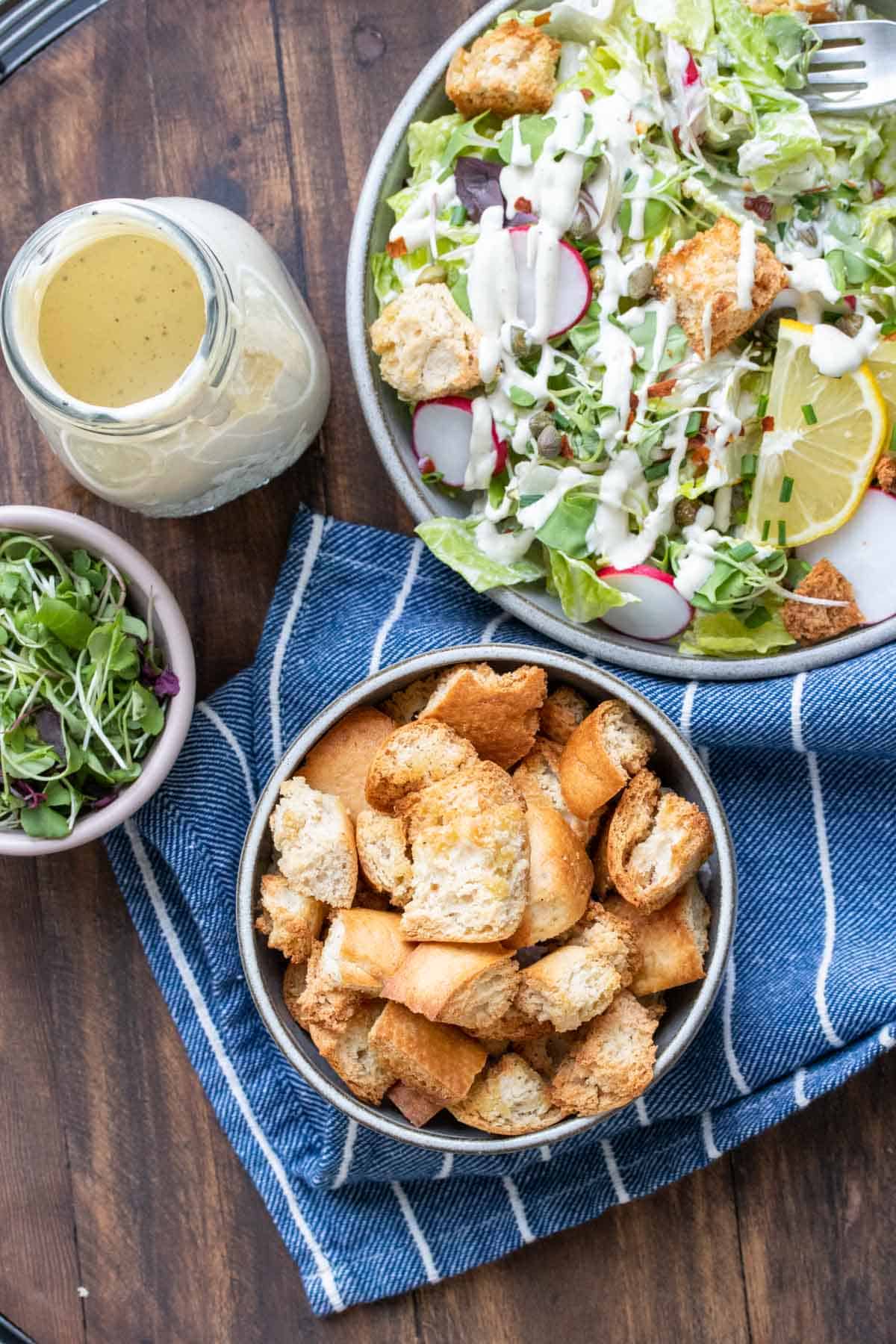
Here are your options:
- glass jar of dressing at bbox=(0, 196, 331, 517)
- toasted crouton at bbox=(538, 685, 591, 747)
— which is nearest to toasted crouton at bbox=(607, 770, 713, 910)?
toasted crouton at bbox=(538, 685, 591, 747)

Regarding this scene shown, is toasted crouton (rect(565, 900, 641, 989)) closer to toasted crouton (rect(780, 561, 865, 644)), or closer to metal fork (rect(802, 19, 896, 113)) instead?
toasted crouton (rect(780, 561, 865, 644))

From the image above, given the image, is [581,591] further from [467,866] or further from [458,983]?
[458,983]

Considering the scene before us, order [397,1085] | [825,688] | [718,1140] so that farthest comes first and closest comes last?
[718,1140], [825,688], [397,1085]

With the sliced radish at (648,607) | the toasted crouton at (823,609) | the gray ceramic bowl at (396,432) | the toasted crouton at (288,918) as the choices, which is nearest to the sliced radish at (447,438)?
the gray ceramic bowl at (396,432)

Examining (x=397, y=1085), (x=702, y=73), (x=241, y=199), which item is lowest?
(x=397, y=1085)

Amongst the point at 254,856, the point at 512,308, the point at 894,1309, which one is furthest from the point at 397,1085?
the point at 512,308

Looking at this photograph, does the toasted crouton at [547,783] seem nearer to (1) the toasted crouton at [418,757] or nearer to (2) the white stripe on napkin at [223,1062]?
(1) the toasted crouton at [418,757]

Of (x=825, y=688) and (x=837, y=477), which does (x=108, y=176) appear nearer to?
(x=837, y=477)

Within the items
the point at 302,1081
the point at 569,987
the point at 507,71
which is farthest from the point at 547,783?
the point at 507,71
